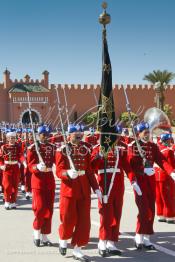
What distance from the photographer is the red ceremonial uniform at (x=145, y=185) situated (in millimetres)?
7648

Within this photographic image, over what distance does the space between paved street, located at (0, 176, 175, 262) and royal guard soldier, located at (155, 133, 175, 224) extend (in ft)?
0.95

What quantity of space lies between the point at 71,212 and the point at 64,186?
0.43m

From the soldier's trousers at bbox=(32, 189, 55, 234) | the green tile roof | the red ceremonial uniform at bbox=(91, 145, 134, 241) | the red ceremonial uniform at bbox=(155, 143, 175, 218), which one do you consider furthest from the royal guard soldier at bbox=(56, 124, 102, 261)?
the green tile roof

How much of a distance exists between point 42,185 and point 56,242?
1.01 metres

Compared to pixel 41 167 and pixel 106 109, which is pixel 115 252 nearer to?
pixel 41 167

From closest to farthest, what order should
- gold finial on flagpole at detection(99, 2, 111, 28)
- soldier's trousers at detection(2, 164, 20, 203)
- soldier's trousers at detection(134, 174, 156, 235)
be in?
soldier's trousers at detection(134, 174, 156, 235) → gold finial on flagpole at detection(99, 2, 111, 28) → soldier's trousers at detection(2, 164, 20, 203)

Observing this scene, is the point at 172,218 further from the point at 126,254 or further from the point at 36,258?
the point at 36,258

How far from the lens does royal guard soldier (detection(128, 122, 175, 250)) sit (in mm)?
7652

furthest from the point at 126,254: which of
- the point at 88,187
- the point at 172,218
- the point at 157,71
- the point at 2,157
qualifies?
the point at 157,71

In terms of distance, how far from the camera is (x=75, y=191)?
733 centimetres

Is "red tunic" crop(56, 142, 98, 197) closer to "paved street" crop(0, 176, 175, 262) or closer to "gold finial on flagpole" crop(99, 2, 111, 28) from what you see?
"paved street" crop(0, 176, 175, 262)

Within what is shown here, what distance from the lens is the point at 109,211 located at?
7.48m

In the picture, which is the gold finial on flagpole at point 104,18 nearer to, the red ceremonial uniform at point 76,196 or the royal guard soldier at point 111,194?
the royal guard soldier at point 111,194

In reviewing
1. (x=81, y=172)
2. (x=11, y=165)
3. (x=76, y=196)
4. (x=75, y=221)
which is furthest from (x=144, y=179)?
(x=11, y=165)
